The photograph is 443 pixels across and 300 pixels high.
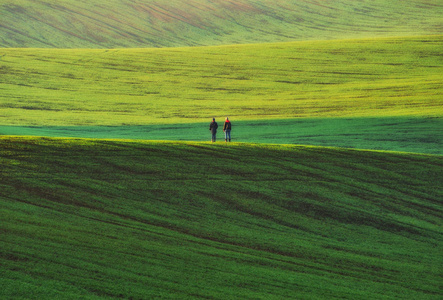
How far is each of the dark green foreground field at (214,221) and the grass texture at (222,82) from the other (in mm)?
15332

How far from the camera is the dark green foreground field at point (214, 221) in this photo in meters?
9.85

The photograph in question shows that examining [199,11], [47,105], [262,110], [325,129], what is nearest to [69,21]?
[199,11]

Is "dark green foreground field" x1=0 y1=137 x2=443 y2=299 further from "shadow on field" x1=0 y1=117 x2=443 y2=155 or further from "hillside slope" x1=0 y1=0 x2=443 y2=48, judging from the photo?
"hillside slope" x1=0 y1=0 x2=443 y2=48

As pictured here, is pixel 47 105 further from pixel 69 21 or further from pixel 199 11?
pixel 199 11

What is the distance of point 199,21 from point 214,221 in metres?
67.9

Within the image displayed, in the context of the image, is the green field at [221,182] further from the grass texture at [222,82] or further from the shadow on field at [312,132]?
the grass texture at [222,82]

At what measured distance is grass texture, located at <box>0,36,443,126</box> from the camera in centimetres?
3650

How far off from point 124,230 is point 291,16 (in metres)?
74.9

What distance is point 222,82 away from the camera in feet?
150

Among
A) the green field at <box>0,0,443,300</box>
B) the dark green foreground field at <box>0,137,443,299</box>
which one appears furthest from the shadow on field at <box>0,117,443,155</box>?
the dark green foreground field at <box>0,137,443,299</box>

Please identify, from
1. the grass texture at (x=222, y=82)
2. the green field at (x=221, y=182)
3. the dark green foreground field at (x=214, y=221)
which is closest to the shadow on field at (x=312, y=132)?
the green field at (x=221, y=182)

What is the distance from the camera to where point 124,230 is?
39.9 ft

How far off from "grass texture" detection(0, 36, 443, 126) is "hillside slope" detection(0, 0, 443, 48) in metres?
14.1

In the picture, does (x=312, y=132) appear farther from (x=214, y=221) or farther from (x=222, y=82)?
(x=214, y=221)
